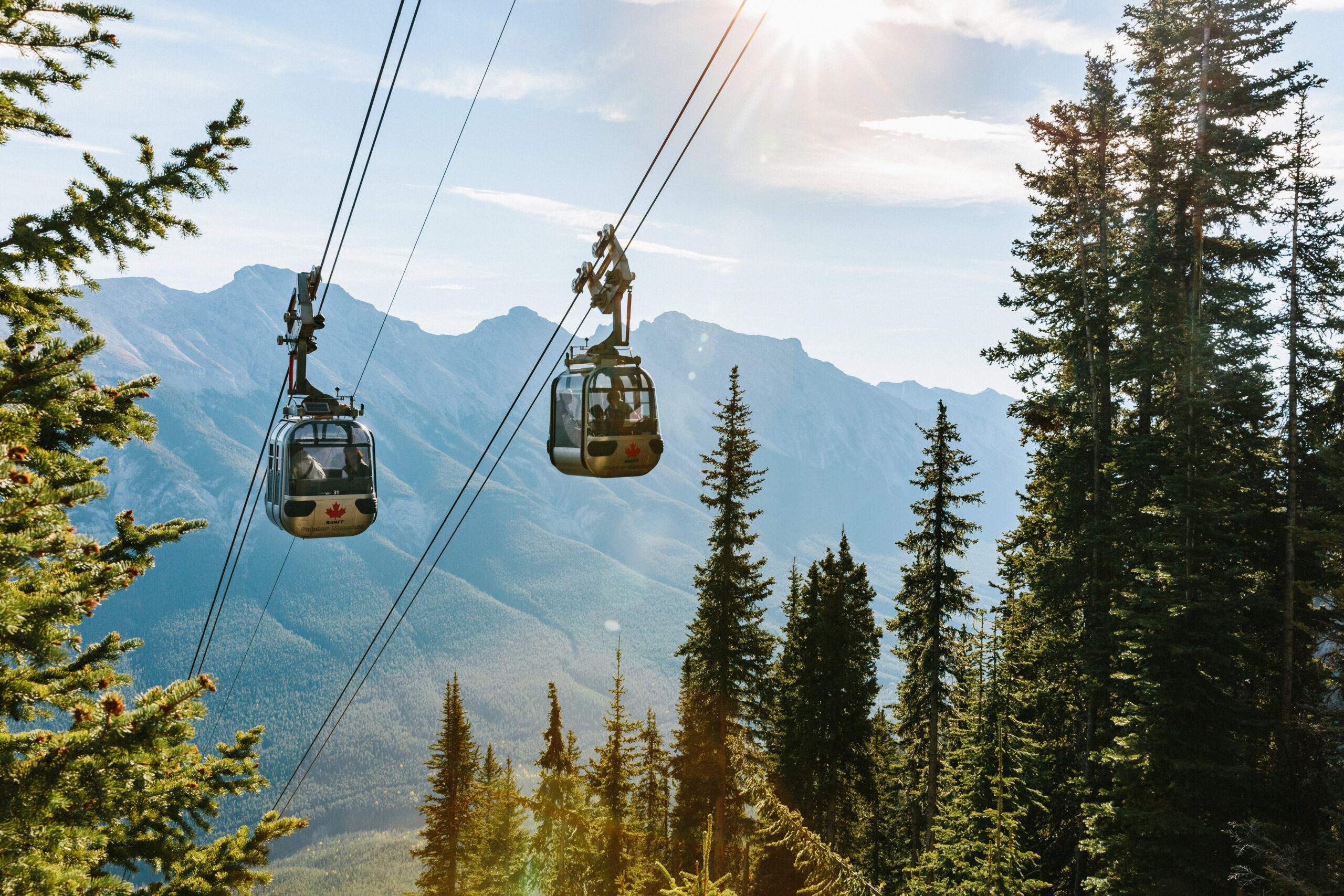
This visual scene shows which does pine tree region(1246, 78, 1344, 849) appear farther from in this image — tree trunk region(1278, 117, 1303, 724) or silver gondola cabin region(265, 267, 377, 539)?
silver gondola cabin region(265, 267, 377, 539)

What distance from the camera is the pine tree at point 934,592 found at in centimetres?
2259

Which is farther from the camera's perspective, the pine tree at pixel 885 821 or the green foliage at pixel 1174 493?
the pine tree at pixel 885 821

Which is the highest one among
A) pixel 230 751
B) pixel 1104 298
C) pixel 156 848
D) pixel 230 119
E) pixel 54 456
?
pixel 1104 298

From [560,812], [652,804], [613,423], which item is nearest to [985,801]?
[613,423]

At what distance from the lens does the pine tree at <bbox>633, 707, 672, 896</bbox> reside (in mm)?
28312

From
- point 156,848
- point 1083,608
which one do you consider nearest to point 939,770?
point 1083,608

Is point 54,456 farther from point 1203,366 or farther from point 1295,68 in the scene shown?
point 1295,68

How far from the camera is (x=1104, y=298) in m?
24.3

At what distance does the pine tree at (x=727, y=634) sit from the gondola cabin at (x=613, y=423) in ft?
33.9

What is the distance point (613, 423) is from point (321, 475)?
6.09 metres

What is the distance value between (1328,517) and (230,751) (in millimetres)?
20056

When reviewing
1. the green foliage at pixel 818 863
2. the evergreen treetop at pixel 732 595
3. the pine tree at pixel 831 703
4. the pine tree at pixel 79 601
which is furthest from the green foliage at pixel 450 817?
the pine tree at pixel 79 601

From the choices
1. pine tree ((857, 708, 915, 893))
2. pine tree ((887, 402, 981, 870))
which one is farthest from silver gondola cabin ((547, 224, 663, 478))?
pine tree ((857, 708, 915, 893))

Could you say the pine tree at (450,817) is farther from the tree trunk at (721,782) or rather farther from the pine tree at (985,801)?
the pine tree at (985,801)
